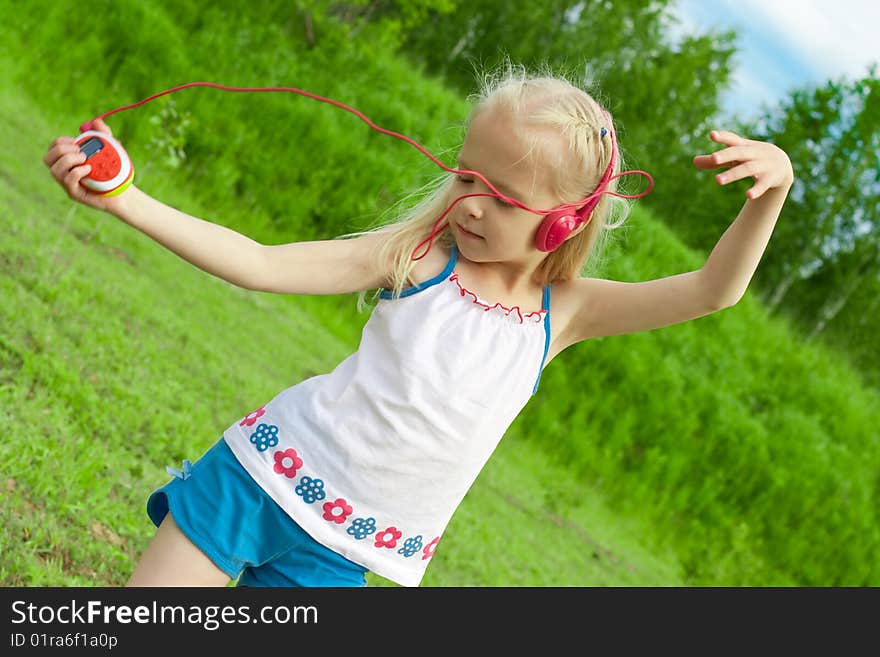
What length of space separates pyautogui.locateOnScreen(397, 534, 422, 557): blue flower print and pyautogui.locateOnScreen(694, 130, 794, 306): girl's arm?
2.86 feet

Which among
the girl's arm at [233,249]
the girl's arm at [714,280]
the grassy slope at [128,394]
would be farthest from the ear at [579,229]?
the grassy slope at [128,394]

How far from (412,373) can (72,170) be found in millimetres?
807

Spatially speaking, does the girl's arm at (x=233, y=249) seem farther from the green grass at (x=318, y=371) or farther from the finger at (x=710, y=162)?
the green grass at (x=318, y=371)

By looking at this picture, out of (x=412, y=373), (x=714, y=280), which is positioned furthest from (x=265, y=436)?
(x=714, y=280)

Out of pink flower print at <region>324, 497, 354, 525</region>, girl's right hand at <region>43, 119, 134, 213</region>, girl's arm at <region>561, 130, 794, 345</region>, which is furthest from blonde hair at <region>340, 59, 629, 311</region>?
girl's right hand at <region>43, 119, 134, 213</region>

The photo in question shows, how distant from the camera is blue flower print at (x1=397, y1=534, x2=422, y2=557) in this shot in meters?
2.43

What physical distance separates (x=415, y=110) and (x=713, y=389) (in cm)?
457

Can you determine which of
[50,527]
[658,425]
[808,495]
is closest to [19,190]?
[50,527]

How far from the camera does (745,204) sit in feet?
7.59

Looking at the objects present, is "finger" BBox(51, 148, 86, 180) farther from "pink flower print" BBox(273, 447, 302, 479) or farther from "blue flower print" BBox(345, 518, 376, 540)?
"blue flower print" BBox(345, 518, 376, 540)

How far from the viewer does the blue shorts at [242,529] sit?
7.56 feet

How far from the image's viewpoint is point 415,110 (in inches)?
490

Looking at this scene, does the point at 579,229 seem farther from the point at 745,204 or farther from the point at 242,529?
the point at 242,529

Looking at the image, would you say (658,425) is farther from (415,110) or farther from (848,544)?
(415,110)
